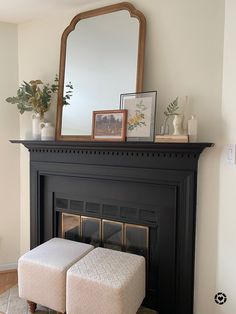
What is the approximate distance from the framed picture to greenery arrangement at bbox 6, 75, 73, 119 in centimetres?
41

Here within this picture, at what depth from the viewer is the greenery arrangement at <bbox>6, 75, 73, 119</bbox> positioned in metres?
2.27

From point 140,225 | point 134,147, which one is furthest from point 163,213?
point 134,147

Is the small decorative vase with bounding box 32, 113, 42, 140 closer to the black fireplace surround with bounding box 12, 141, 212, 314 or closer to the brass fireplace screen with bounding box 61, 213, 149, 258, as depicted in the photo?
the black fireplace surround with bounding box 12, 141, 212, 314

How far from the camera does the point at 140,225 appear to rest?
80.8 inches

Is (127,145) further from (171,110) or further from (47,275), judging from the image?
(47,275)

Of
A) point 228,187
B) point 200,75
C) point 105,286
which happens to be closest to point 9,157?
point 105,286

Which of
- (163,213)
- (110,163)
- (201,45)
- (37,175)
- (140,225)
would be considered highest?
(201,45)

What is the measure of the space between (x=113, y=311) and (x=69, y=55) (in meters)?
1.98

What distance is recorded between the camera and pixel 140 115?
1.91 m

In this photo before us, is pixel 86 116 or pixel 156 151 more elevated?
pixel 86 116

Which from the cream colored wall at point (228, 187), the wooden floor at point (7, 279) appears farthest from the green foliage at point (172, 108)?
the wooden floor at point (7, 279)

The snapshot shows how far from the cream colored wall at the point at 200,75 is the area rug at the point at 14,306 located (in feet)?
2.15

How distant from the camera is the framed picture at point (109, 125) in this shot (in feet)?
6.39

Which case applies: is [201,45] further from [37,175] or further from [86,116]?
[37,175]
